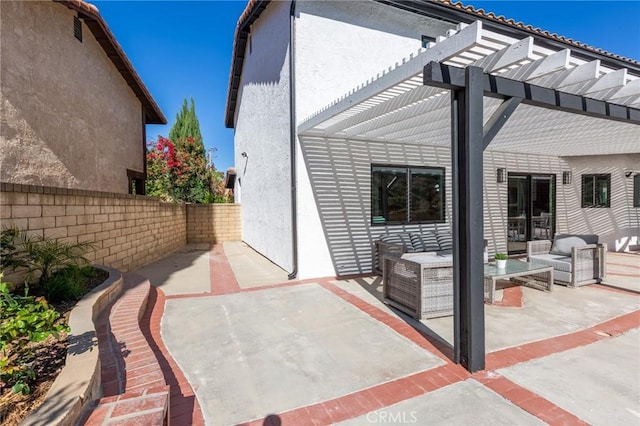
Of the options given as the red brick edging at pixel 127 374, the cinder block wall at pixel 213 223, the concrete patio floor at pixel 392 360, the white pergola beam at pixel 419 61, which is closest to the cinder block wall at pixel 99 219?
the red brick edging at pixel 127 374

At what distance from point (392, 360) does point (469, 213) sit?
1.97m

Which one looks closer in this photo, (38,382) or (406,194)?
(38,382)

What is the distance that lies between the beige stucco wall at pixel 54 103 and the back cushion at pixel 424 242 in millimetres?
8853

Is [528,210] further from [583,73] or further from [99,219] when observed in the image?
[99,219]

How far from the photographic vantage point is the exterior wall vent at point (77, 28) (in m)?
8.07

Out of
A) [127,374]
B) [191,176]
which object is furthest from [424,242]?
[191,176]

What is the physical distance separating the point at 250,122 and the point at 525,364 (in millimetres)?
11992

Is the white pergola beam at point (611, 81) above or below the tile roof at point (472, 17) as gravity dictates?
below

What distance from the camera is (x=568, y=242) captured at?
295 inches

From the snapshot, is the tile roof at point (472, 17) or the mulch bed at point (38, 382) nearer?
the mulch bed at point (38, 382)

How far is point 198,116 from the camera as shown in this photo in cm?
3247

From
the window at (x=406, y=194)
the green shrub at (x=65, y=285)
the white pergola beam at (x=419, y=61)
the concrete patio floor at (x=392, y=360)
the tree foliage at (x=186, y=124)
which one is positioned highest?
the tree foliage at (x=186, y=124)

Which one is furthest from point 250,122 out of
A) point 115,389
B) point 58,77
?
point 115,389

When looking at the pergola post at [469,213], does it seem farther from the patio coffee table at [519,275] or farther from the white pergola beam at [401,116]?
the patio coffee table at [519,275]
